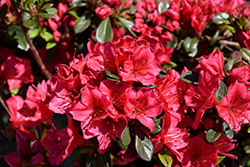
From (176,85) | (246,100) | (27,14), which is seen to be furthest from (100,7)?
(246,100)

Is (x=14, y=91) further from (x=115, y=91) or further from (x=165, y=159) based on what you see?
(x=165, y=159)

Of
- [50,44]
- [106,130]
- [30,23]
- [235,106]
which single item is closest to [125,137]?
[106,130]

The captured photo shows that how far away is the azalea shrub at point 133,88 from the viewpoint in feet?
3.43

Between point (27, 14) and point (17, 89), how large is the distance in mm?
644

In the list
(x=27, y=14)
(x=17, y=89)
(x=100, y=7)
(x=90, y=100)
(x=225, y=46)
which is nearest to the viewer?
(x=90, y=100)

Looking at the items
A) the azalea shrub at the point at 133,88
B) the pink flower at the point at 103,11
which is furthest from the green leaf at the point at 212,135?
the pink flower at the point at 103,11

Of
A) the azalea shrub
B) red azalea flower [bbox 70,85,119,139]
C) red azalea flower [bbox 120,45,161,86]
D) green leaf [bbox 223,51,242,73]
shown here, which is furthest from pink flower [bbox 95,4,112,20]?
green leaf [bbox 223,51,242,73]

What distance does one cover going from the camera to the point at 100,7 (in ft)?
4.75

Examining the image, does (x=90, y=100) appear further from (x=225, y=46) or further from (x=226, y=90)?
(x=225, y=46)

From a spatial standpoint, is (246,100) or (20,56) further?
(20,56)

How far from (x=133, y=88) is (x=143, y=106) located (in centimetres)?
9

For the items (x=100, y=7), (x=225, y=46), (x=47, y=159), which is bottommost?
(x=47, y=159)

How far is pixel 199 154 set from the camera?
1.22 m

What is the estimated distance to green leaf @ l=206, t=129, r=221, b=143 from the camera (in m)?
1.13
